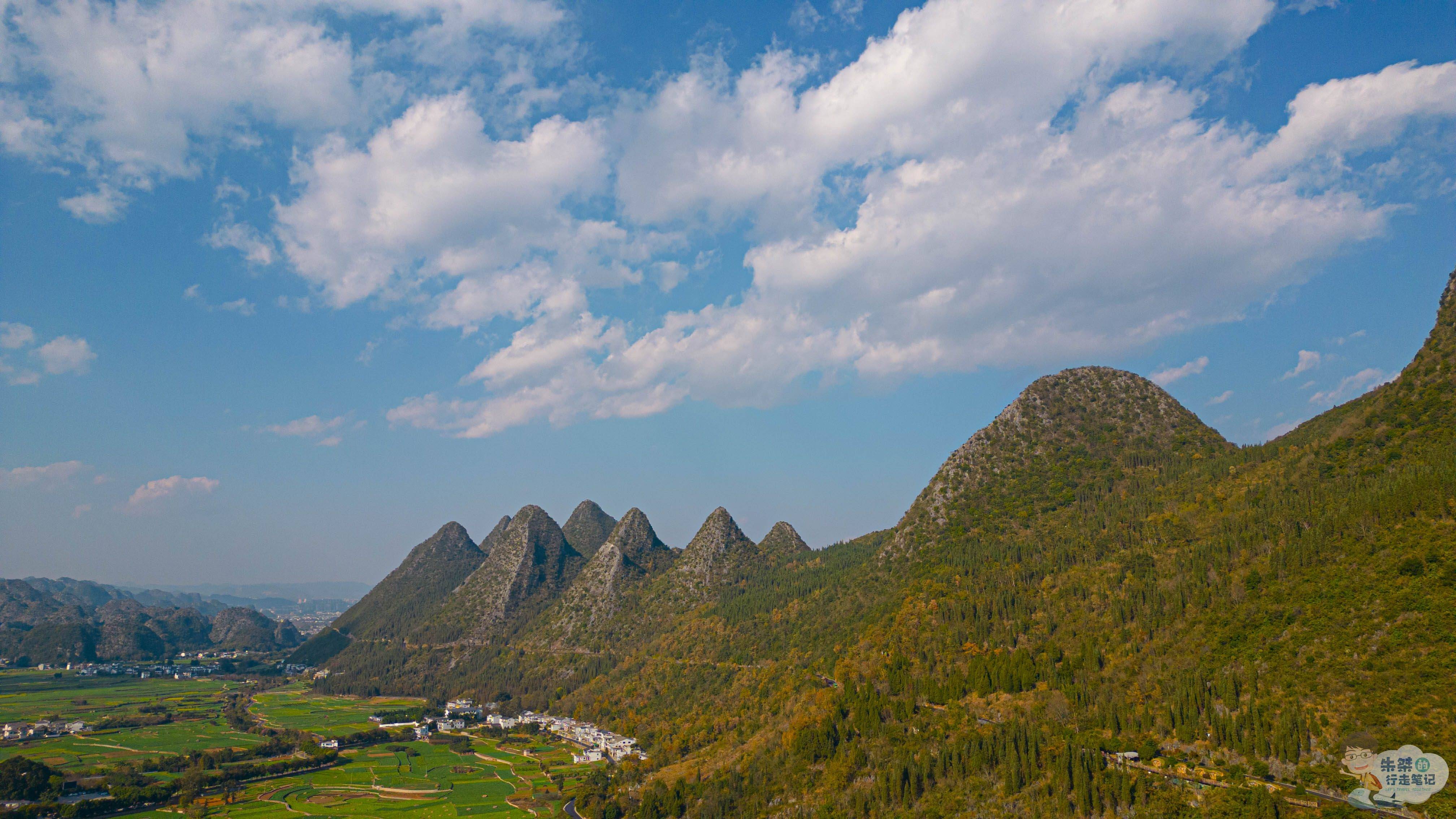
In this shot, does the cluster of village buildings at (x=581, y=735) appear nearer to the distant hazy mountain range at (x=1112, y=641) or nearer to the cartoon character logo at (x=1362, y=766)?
the distant hazy mountain range at (x=1112, y=641)

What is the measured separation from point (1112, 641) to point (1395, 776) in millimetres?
40529

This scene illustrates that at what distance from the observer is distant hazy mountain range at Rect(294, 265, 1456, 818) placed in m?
77.4

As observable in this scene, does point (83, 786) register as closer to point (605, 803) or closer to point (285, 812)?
point (285, 812)

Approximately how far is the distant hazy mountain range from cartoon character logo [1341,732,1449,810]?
5.63ft

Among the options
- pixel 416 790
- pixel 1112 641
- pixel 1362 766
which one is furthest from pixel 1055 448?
pixel 416 790

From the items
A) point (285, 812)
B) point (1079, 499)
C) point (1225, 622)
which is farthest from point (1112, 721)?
point (285, 812)

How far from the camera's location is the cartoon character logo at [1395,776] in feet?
203

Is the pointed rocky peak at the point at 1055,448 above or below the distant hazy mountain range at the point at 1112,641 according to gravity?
above

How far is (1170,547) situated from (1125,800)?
57.2 meters

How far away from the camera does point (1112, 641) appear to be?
10519cm

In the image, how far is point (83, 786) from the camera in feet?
442

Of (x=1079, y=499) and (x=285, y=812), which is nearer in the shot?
(x=285, y=812)

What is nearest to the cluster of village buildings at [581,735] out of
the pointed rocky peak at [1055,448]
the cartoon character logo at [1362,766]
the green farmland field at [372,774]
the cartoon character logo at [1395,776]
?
the green farmland field at [372,774]

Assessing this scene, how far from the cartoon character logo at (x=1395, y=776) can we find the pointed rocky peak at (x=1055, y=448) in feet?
299
